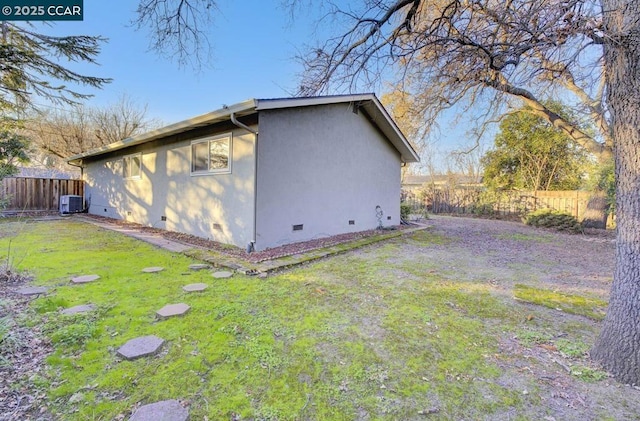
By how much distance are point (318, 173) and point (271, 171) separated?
155cm

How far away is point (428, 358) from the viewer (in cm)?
250

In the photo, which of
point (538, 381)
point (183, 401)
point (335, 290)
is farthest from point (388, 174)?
point (183, 401)

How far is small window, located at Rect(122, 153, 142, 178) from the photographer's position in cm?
1001

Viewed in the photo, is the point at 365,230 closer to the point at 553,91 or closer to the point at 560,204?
the point at 553,91

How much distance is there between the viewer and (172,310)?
10.7 ft

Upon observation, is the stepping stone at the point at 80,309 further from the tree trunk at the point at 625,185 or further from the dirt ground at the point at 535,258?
the dirt ground at the point at 535,258

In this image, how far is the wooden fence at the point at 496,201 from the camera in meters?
12.4

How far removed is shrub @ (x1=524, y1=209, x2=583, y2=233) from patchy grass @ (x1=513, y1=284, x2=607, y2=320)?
8.44 metres

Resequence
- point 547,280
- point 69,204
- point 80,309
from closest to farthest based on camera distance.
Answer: point 80,309 → point 547,280 → point 69,204

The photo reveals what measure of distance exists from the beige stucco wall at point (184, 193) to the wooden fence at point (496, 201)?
1286cm

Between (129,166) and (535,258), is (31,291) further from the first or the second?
(535,258)

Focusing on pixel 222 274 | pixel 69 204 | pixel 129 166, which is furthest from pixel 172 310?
pixel 69 204

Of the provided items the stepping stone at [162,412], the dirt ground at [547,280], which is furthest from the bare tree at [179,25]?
the dirt ground at [547,280]

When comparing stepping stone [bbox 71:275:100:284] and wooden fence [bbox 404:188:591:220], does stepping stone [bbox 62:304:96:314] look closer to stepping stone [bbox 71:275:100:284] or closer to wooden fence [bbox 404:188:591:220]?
stepping stone [bbox 71:275:100:284]
